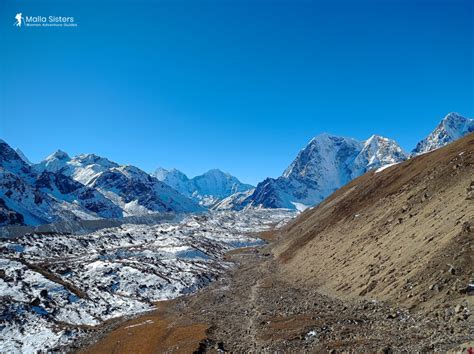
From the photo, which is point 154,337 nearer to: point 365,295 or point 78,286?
point 365,295

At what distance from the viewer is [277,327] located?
41.3 m

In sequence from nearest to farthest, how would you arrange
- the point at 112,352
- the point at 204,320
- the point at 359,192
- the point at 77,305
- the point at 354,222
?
the point at 112,352 < the point at 204,320 < the point at 77,305 < the point at 354,222 < the point at 359,192

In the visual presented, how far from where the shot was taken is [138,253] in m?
113

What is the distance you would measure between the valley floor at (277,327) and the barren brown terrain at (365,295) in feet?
0.48

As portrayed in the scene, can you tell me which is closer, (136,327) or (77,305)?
(136,327)

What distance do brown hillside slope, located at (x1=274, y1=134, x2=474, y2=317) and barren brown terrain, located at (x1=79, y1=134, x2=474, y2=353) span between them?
175 millimetres

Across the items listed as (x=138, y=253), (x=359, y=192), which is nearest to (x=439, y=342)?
(x=359, y=192)

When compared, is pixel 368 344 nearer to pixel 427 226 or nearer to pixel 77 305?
pixel 427 226

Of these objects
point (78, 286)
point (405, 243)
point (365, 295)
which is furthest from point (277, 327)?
point (78, 286)

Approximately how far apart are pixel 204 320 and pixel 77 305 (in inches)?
1035

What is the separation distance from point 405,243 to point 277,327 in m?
19.5

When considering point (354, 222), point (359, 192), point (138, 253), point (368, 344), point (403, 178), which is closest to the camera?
point (368, 344)

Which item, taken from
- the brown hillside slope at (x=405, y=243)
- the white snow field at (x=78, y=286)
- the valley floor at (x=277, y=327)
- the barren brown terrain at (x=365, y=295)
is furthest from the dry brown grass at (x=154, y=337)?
the brown hillside slope at (x=405, y=243)

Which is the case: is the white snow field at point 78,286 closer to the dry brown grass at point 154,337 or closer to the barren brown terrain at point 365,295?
the dry brown grass at point 154,337
